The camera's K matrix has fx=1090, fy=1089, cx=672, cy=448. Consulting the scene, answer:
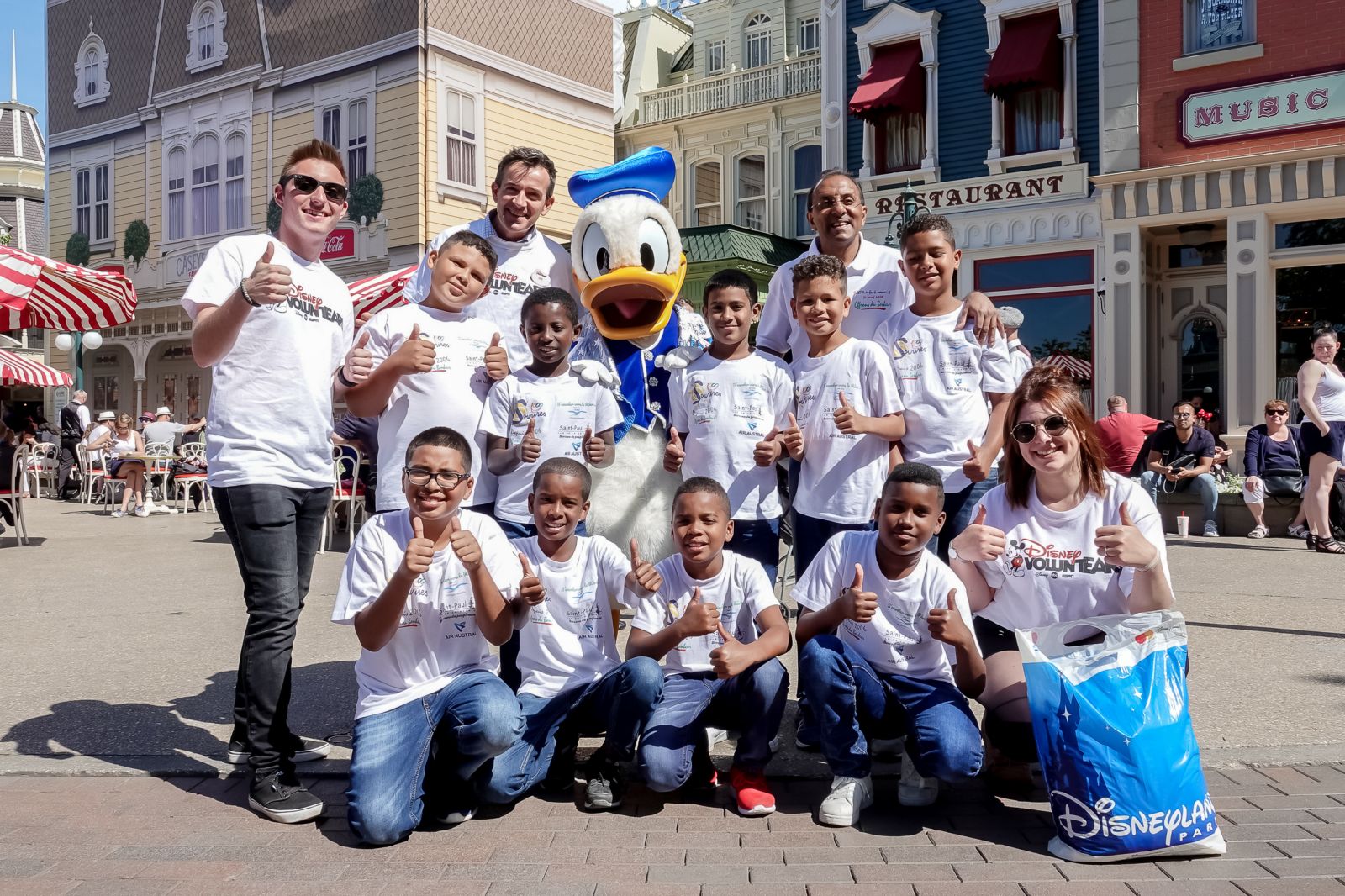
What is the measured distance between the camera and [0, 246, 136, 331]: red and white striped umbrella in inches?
342

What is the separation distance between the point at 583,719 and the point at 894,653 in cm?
102

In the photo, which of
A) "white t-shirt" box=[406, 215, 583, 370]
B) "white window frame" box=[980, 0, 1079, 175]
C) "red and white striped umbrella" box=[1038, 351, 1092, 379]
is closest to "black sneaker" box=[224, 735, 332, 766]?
"white t-shirt" box=[406, 215, 583, 370]

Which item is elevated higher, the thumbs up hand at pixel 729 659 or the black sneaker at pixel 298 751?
the thumbs up hand at pixel 729 659

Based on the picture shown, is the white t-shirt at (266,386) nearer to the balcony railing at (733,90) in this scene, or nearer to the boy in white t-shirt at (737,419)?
the boy in white t-shirt at (737,419)

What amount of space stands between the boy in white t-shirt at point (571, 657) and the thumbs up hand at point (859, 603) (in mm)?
603

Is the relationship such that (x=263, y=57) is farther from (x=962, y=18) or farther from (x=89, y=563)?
(x=89, y=563)

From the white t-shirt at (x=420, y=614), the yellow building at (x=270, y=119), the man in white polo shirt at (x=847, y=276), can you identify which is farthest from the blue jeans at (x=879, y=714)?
the yellow building at (x=270, y=119)

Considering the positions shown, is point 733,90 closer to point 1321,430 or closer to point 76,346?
point 1321,430

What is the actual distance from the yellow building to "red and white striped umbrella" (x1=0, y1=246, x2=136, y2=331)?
Result: 9.32 meters

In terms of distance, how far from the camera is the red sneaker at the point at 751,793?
3293 millimetres

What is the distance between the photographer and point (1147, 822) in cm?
284

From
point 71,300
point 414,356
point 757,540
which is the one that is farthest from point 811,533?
point 71,300

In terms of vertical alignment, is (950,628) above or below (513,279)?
below

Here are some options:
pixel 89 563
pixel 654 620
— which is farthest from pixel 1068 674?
pixel 89 563
